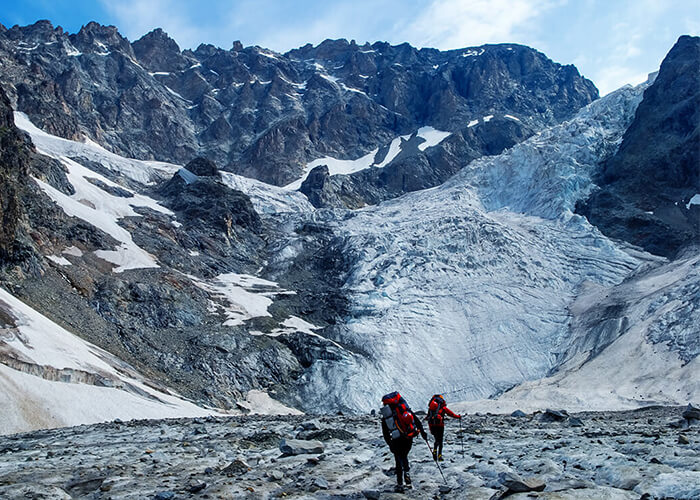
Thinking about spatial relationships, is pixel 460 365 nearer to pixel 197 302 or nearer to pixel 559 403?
pixel 559 403

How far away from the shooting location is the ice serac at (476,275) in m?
63.8

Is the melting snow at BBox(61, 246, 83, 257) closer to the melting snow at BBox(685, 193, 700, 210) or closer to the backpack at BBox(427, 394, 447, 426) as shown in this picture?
the backpack at BBox(427, 394, 447, 426)

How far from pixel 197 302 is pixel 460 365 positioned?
1260 inches

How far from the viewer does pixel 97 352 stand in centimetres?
4516


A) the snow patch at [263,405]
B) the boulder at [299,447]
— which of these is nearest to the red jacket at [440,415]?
the boulder at [299,447]

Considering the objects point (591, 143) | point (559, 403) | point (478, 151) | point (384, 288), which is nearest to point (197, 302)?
point (384, 288)

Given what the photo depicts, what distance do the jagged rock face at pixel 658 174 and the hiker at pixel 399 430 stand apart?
89597 millimetres

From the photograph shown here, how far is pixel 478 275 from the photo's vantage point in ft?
280

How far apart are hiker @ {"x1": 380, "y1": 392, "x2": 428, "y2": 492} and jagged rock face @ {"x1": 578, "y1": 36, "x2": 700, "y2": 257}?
8960 centimetres

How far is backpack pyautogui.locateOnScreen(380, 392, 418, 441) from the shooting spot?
10.8 metres

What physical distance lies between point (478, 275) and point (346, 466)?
74684mm

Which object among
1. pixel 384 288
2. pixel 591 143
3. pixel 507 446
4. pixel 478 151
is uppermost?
pixel 478 151

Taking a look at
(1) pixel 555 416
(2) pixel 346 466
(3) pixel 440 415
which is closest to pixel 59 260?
(1) pixel 555 416

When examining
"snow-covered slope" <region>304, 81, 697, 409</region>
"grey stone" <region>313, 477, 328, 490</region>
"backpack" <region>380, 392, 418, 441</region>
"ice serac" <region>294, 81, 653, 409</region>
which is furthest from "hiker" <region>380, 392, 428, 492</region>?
"ice serac" <region>294, 81, 653, 409</region>
